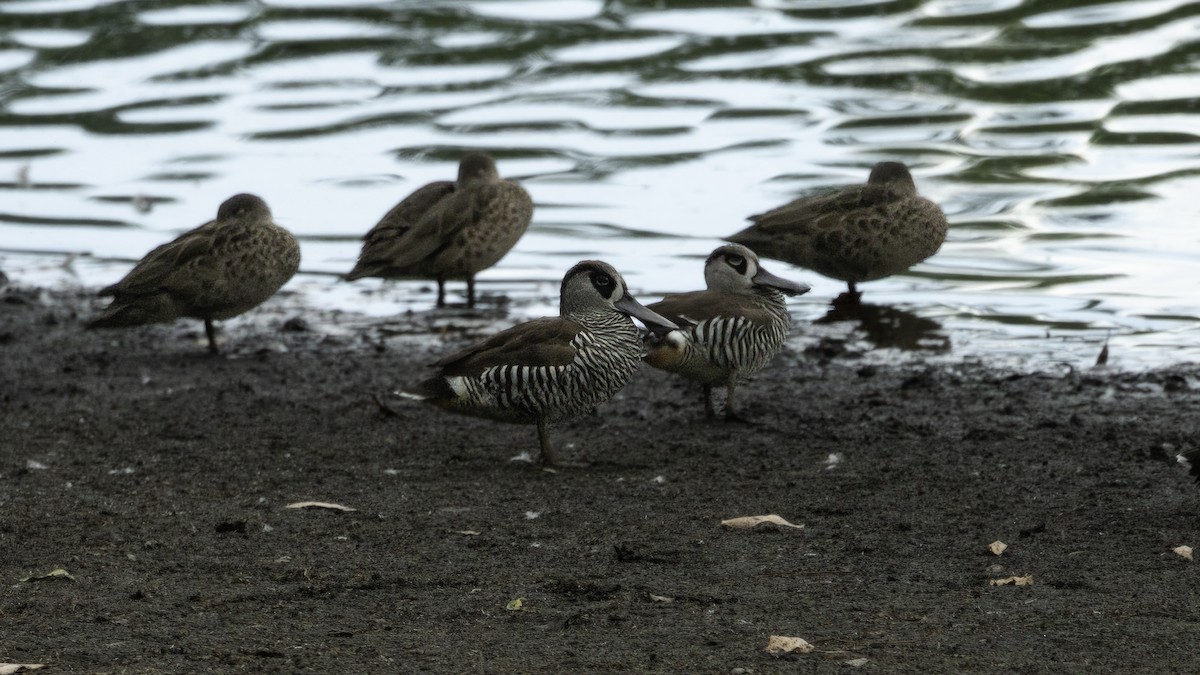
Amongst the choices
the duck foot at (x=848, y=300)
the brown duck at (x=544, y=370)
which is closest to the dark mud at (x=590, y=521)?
the brown duck at (x=544, y=370)

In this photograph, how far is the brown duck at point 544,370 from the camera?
7.46m

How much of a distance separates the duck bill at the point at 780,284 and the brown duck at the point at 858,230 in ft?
4.96

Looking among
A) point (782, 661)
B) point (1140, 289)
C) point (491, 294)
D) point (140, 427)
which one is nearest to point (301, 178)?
point (491, 294)

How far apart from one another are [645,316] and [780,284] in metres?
0.98

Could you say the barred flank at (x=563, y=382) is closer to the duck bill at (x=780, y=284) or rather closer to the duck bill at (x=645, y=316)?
the duck bill at (x=645, y=316)

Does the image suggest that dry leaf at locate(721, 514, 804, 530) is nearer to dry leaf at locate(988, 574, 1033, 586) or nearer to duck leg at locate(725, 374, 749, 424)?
dry leaf at locate(988, 574, 1033, 586)

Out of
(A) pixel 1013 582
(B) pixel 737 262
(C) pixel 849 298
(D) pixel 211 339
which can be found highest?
(B) pixel 737 262

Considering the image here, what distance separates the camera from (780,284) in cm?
846

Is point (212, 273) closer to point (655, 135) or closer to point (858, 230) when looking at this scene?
point (858, 230)

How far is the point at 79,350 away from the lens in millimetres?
9898

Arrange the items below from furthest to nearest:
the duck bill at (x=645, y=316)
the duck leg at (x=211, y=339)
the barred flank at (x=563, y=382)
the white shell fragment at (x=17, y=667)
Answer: the duck leg at (x=211, y=339)
the duck bill at (x=645, y=316)
the barred flank at (x=563, y=382)
the white shell fragment at (x=17, y=667)

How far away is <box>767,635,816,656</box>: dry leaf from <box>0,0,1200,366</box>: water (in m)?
4.46

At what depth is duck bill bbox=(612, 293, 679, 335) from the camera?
7.77 meters

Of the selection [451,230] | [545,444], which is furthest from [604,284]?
[451,230]
